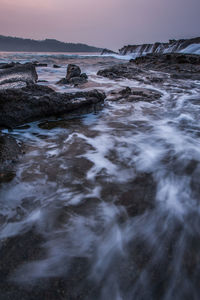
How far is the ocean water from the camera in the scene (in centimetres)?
99

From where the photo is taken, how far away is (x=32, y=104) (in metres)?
3.12

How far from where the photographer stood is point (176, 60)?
1510 cm

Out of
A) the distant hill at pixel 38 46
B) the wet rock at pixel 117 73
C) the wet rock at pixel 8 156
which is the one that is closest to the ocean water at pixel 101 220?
the wet rock at pixel 8 156

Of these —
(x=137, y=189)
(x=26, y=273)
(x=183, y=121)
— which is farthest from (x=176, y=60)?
(x=26, y=273)

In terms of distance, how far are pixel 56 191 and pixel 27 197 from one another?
25 centimetres

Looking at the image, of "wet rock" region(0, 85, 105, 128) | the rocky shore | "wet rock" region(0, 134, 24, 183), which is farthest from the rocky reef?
"wet rock" region(0, 134, 24, 183)

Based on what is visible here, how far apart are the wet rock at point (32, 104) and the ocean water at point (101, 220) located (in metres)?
0.48

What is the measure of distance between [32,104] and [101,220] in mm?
2499

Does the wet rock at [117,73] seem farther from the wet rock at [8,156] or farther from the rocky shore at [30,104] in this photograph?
the wet rock at [8,156]

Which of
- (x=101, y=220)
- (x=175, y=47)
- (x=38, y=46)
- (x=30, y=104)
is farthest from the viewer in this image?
(x=38, y=46)

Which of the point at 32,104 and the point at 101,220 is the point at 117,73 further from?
the point at 101,220

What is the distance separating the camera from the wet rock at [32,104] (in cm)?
289

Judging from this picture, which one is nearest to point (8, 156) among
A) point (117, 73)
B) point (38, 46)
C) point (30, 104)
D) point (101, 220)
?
point (101, 220)

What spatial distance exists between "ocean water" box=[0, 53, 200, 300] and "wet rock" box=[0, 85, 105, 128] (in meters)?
0.48
